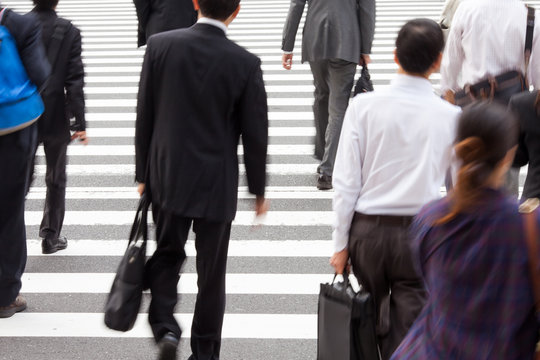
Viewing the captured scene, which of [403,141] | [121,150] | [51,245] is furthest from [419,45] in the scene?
[121,150]

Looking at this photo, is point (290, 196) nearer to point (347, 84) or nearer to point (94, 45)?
point (347, 84)

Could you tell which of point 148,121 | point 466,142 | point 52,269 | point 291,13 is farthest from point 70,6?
point 466,142

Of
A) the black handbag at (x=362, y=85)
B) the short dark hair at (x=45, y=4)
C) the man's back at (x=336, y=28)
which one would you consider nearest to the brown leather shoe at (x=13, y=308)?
the short dark hair at (x=45, y=4)

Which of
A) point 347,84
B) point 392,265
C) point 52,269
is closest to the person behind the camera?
point 392,265

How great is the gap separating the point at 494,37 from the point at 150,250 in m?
2.65

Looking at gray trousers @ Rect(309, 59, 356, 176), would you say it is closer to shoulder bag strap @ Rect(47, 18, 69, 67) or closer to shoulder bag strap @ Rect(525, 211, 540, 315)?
shoulder bag strap @ Rect(47, 18, 69, 67)

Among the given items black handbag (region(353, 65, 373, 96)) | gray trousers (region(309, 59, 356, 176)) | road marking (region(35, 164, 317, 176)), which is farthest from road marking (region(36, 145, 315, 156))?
black handbag (region(353, 65, 373, 96))

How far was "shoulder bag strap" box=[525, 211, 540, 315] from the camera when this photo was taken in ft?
8.43

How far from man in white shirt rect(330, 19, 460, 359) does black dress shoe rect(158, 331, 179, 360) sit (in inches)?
43.1

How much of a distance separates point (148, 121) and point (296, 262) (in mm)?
2436

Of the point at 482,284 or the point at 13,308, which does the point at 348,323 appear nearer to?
the point at 482,284

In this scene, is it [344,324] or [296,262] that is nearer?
[344,324]

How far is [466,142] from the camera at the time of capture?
107 inches

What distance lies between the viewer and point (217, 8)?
13.9 ft
